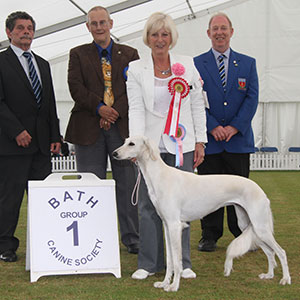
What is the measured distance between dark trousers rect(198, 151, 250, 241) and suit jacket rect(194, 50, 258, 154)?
0.07 metres

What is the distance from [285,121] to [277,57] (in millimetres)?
2099

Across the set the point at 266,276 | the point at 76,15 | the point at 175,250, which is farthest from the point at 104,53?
the point at 76,15

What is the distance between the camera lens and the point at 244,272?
3848 mm

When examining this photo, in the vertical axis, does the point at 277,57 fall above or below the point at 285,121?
above

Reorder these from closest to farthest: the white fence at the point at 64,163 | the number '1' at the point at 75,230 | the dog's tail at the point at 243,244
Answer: the dog's tail at the point at 243,244, the number '1' at the point at 75,230, the white fence at the point at 64,163

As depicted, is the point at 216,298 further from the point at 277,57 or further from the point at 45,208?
the point at 277,57

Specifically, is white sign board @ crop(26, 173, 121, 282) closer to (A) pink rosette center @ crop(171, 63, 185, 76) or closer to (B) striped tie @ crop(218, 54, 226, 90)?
(A) pink rosette center @ crop(171, 63, 185, 76)

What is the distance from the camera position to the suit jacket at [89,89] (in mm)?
4293

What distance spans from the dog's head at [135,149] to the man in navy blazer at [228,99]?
128 cm

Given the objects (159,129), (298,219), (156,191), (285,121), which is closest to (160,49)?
(159,129)

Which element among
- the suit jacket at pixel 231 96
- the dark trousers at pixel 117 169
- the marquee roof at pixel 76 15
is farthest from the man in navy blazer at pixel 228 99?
the marquee roof at pixel 76 15

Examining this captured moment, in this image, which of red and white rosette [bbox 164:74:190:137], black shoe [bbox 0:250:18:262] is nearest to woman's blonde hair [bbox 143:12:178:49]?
red and white rosette [bbox 164:74:190:137]

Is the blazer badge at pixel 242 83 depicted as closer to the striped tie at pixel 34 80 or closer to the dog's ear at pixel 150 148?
the dog's ear at pixel 150 148

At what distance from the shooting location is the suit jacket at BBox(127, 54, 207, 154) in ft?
11.9
